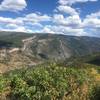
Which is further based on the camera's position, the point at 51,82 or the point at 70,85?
the point at 70,85

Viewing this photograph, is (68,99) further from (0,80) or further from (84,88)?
(0,80)

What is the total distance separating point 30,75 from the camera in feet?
252

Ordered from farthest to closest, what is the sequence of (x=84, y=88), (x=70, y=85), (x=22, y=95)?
(x=84, y=88) < (x=70, y=85) < (x=22, y=95)

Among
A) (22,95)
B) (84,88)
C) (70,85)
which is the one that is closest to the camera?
(22,95)

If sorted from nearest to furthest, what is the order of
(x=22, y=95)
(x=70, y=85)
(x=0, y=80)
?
(x=22, y=95)
(x=0, y=80)
(x=70, y=85)

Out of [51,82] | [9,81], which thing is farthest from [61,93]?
[9,81]

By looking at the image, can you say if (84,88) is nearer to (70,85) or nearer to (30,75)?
(70,85)

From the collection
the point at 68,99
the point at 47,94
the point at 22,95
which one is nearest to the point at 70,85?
the point at 68,99

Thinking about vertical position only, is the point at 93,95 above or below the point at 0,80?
below

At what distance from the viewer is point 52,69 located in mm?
83000

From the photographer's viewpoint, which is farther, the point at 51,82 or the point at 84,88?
the point at 84,88

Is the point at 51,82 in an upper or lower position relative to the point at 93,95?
upper

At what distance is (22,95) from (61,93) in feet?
37.2

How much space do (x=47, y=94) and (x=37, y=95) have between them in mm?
2417
